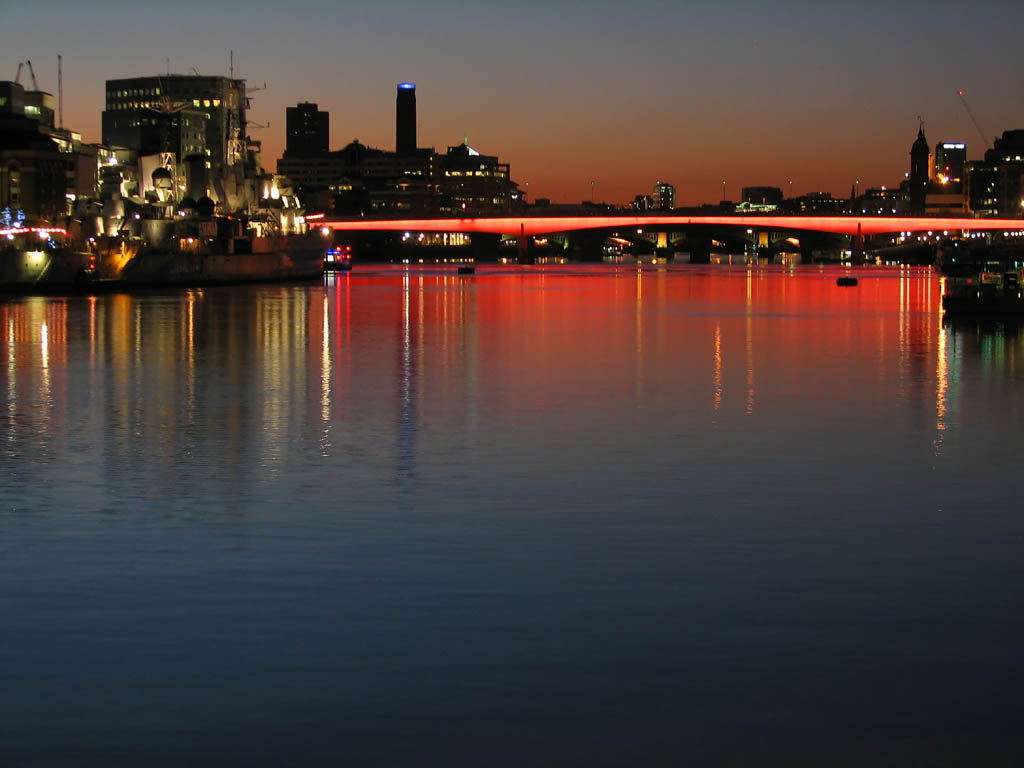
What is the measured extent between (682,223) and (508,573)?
16092 centimetres

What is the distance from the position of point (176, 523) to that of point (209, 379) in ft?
55.4

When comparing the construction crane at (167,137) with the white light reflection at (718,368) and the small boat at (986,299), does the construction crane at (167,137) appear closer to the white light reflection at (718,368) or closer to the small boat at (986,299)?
the small boat at (986,299)

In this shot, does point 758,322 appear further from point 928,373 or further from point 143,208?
point 143,208

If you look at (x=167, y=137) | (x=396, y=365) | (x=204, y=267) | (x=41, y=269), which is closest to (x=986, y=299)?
(x=396, y=365)

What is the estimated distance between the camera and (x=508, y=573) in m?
12.6

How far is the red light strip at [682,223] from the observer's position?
167 m

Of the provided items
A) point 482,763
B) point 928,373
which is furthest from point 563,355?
point 482,763

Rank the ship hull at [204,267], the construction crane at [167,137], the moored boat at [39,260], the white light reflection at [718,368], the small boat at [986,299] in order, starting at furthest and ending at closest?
the construction crane at [167,137] < the ship hull at [204,267] < the moored boat at [39,260] < the small boat at [986,299] < the white light reflection at [718,368]

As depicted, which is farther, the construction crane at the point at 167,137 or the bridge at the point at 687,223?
the bridge at the point at 687,223

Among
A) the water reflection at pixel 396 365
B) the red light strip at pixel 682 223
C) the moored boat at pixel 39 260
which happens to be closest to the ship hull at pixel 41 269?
the moored boat at pixel 39 260

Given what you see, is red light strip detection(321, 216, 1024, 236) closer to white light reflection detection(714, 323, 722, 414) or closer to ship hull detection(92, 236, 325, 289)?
ship hull detection(92, 236, 325, 289)

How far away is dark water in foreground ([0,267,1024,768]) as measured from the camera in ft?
28.3

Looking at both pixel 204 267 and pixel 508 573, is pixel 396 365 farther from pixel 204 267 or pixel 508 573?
pixel 204 267

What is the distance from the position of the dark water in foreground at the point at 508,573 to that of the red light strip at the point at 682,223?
13914cm
